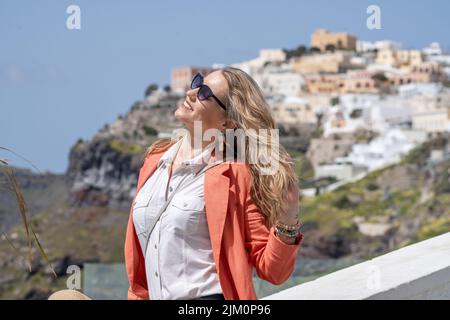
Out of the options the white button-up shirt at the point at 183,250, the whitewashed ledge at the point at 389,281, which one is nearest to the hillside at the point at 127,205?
the whitewashed ledge at the point at 389,281

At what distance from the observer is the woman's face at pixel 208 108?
2295 millimetres

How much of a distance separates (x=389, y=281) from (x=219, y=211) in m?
0.39

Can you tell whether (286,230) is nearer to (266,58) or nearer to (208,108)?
(208,108)

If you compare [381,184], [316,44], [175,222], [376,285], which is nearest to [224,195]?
[175,222]

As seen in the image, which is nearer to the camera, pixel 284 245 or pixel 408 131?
pixel 284 245

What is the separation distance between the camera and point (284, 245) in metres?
2.14

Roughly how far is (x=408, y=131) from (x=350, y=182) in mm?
7031

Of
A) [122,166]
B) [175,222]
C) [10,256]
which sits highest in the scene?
[175,222]

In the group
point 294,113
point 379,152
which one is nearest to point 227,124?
point 379,152

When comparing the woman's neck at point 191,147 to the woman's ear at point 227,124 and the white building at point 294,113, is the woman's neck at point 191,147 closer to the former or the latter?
the woman's ear at point 227,124

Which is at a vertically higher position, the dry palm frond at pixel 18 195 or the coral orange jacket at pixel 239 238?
the dry palm frond at pixel 18 195

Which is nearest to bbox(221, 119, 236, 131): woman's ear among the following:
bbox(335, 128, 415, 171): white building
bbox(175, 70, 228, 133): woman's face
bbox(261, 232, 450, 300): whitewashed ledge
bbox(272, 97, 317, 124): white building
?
bbox(175, 70, 228, 133): woman's face
